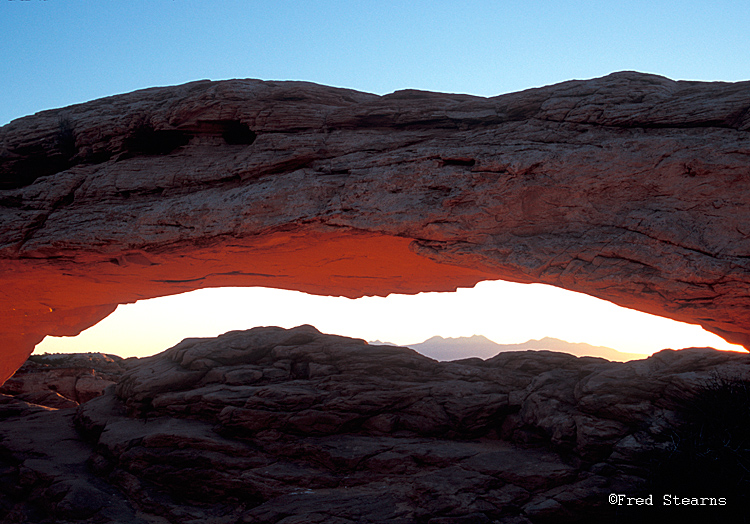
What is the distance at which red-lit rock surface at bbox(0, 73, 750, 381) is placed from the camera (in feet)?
37.5

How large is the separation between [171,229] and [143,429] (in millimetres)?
6908

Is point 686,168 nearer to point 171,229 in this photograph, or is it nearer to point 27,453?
point 171,229

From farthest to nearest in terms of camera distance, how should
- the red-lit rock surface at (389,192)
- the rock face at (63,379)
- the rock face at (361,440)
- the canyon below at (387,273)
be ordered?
the rock face at (63,379), the red-lit rock surface at (389,192), the rock face at (361,440), the canyon below at (387,273)

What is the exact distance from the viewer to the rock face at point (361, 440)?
11102 mm

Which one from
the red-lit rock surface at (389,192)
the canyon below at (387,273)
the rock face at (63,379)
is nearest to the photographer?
the canyon below at (387,273)

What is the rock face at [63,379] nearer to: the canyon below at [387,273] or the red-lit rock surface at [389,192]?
the canyon below at [387,273]

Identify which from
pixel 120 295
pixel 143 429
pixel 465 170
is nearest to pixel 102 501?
pixel 143 429

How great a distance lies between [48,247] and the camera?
15430 mm

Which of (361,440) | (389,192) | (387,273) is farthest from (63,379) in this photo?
(389,192)

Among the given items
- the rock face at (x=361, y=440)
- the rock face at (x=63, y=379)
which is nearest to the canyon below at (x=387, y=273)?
the rock face at (x=361, y=440)

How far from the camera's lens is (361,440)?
13.8 meters

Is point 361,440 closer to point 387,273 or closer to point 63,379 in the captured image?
point 387,273

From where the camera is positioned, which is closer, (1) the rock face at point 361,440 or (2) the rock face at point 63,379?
(1) the rock face at point 361,440

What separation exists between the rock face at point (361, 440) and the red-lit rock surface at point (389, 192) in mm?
3200
